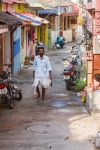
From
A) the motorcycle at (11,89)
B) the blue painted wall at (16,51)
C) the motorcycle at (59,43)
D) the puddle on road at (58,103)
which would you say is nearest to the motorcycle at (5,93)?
the motorcycle at (11,89)

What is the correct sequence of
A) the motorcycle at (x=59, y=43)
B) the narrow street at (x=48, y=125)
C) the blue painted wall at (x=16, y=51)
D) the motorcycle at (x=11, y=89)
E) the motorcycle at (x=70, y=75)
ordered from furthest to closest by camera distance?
the motorcycle at (x=59, y=43) → the blue painted wall at (x=16, y=51) → the motorcycle at (x=70, y=75) → the motorcycle at (x=11, y=89) → the narrow street at (x=48, y=125)

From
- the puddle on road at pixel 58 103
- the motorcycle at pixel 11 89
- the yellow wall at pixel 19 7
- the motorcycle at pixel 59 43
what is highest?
the yellow wall at pixel 19 7

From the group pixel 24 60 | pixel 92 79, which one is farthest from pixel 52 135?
pixel 24 60

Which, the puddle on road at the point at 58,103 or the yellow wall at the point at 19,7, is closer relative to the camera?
the puddle on road at the point at 58,103

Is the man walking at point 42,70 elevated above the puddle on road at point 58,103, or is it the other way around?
the man walking at point 42,70

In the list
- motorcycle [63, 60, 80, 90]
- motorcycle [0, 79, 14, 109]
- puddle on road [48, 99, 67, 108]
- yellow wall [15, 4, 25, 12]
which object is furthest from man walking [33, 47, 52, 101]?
yellow wall [15, 4, 25, 12]

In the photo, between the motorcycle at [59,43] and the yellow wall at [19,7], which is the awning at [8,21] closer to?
the yellow wall at [19,7]

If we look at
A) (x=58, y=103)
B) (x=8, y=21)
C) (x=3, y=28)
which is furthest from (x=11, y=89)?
(x=8, y=21)

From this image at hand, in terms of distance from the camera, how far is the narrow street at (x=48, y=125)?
9.10 meters

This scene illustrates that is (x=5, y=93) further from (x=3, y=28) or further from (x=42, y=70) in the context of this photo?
(x=3, y=28)

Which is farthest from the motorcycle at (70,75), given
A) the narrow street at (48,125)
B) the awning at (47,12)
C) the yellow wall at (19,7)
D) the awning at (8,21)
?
the awning at (47,12)

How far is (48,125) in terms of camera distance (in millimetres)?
10820

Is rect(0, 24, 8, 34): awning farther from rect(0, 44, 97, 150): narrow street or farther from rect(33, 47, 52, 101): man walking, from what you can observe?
rect(0, 44, 97, 150): narrow street

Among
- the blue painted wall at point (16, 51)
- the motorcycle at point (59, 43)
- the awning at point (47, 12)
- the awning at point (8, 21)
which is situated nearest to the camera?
the awning at point (8, 21)
